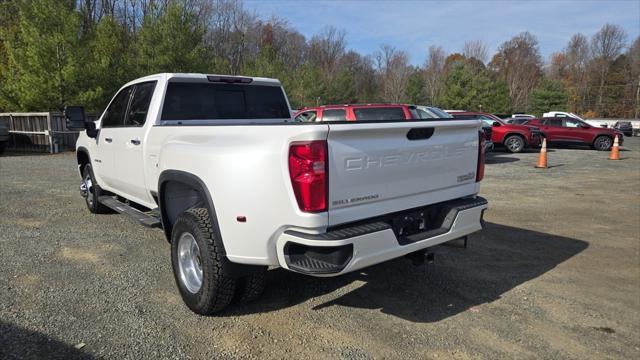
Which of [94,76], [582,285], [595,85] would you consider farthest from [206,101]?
[595,85]

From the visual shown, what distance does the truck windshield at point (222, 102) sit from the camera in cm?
486

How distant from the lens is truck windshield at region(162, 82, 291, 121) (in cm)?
486

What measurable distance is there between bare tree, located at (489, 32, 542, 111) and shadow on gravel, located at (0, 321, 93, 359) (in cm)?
7625

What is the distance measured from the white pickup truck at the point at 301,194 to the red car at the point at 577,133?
20005 mm

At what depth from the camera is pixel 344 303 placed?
12.9 ft

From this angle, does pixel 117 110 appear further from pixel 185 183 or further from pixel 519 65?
pixel 519 65

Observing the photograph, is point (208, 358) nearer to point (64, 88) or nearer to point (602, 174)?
point (602, 174)

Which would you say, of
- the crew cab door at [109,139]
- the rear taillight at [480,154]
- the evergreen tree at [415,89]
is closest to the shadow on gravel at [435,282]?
the rear taillight at [480,154]

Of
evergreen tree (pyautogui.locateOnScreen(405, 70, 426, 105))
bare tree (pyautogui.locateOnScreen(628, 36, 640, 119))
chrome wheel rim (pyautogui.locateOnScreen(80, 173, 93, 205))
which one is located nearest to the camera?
chrome wheel rim (pyautogui.locateOnScreen(80, 173, 93, 205))

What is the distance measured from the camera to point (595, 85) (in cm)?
7606

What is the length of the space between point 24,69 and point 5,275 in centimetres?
1732

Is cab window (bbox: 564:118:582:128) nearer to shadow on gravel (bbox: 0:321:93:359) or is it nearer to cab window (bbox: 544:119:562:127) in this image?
cab window (bbox: 544:119:562:127)

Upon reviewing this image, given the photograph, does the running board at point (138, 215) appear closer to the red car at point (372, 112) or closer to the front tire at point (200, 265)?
the front tire at point (200, 265)

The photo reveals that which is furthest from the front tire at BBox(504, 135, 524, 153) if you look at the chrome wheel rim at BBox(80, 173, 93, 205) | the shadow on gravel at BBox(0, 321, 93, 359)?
the shadow on gravel at BBox(0, 321, 93, 359)
